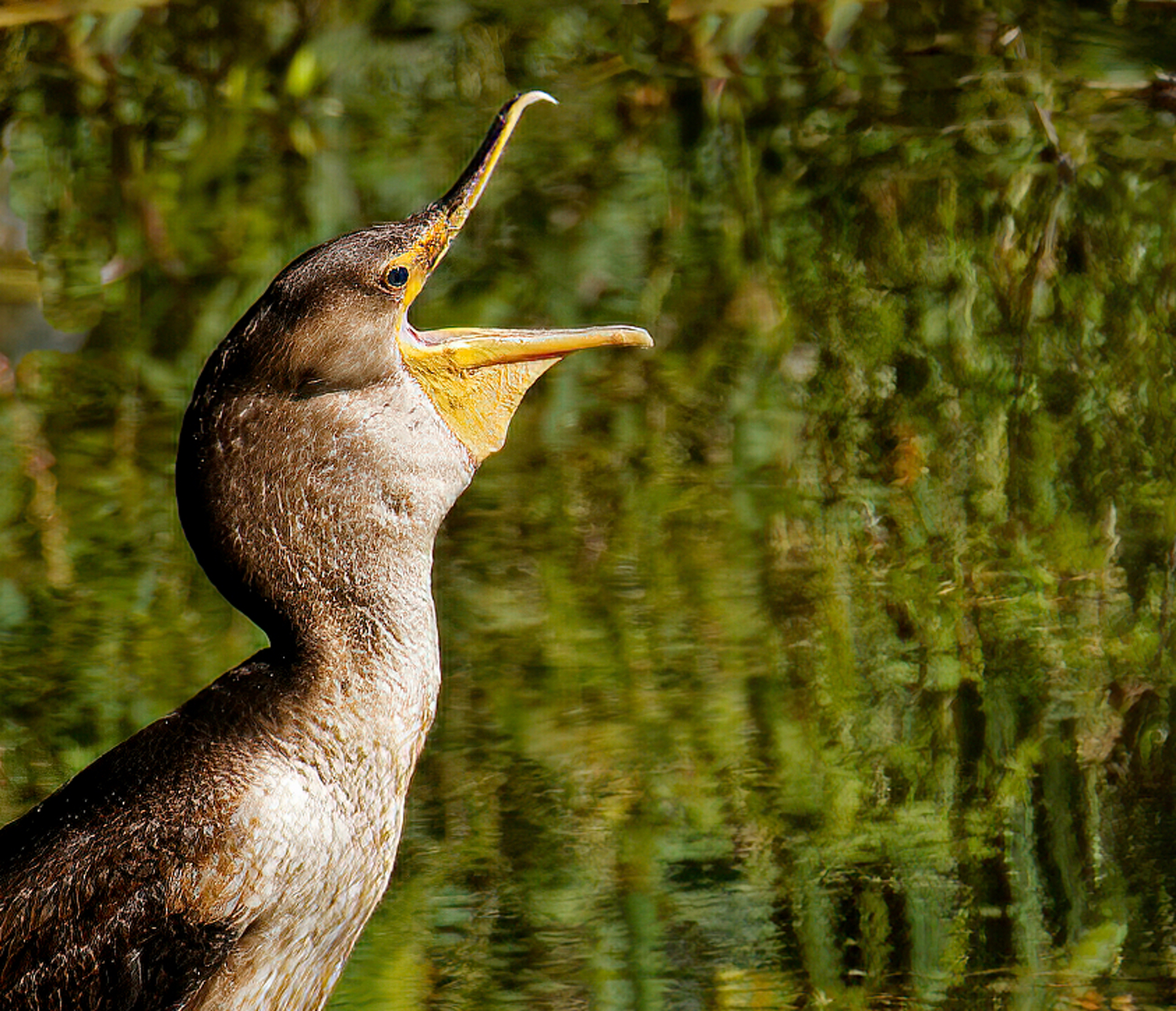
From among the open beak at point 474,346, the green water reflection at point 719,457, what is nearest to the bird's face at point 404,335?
the open beak at point 474,346

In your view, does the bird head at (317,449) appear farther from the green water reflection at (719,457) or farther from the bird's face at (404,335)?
the green water reflection at (719,457)

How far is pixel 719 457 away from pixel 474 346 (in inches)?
30.7

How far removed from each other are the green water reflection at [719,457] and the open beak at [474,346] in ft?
2.20

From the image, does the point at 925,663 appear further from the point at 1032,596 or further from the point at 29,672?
the point at 29,672

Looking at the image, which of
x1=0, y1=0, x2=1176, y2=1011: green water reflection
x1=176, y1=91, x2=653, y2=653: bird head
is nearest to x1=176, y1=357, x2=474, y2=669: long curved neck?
x1=176, y1=91, x2=653, y2=653: bird head

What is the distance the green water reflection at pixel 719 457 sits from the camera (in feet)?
5.67

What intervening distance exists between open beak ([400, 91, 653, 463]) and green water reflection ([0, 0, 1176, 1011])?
67 centimetres

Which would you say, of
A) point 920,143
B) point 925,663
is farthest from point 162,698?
point 920,143

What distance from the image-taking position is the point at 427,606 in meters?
1.05

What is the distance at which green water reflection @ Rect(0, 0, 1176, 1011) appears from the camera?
1729mm

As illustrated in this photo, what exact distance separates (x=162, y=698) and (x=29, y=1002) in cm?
81

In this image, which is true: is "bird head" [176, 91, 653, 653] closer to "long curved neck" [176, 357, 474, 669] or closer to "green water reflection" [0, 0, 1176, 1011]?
"long curved neck" [176, 357, 474, 669]

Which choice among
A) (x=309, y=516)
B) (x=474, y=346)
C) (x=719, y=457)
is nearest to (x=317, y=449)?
(x=309, y=516)

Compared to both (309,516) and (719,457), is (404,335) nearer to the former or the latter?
(309,516)
